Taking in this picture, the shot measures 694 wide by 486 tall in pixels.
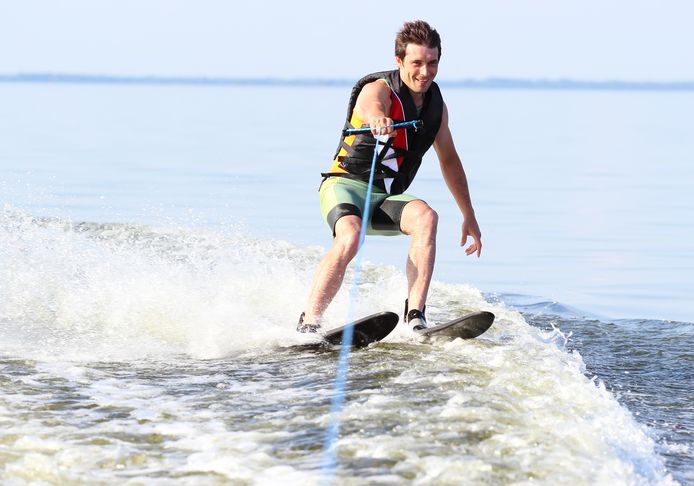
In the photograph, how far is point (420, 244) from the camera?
6512 mm

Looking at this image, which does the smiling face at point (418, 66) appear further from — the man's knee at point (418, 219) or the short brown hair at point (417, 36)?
the man's knee at point (418, 219)

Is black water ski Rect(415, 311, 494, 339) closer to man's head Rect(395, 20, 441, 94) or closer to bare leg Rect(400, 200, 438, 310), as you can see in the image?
bare leg Rect(400, 200, 438, 310)

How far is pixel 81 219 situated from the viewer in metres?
13.6

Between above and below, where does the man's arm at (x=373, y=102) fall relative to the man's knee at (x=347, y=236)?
above

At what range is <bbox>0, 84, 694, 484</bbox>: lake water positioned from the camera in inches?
171

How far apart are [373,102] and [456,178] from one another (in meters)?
0.91

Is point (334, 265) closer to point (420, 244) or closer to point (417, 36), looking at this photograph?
point (420, 244)

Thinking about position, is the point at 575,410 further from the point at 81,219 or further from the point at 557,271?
the point at 81,219

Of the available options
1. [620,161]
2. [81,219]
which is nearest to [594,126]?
[620,161]

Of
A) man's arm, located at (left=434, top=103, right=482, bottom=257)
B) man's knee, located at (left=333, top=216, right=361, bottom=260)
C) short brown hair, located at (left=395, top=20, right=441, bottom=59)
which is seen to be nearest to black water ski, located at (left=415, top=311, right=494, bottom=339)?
man's knee, located at (left=333, top=216, right=361, bottom=260)

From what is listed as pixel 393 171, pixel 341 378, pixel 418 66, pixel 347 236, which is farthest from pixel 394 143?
pixel 341 378

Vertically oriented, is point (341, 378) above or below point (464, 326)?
below

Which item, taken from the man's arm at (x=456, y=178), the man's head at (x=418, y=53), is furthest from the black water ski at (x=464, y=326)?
the man's head at (x=418, y=53)

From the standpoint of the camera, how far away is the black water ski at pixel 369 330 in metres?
6.21
